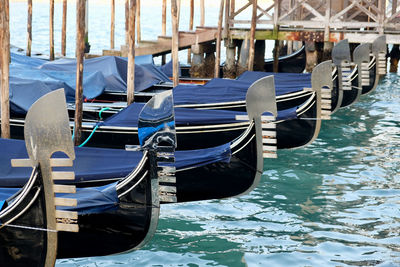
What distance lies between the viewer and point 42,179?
3834 millimetres

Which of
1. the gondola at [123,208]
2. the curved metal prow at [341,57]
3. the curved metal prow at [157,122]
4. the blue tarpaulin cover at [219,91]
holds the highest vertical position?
the curved metal prow at [341,57]

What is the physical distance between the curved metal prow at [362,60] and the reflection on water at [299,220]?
2.01 meters

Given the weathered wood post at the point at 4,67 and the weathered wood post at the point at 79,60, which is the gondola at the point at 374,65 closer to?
the weathered wood post at the point at 79,60

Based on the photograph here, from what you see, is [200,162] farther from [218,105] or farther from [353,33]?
[353,33]

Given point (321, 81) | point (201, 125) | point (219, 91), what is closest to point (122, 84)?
point (219, 91)

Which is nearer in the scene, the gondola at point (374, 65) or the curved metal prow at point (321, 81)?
the curved metal prow at point (321, 81)

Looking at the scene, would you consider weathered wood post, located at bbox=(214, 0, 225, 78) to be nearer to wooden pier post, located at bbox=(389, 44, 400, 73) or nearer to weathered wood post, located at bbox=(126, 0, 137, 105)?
weathered wood post, located at bbox=(126, 0, 137, 105)

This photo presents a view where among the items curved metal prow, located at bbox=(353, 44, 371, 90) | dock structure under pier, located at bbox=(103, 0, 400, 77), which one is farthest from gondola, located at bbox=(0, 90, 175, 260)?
dock structure under pier, located at bbox=(103, 0, 400, 77)

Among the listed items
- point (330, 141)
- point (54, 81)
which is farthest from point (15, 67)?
point (330, 141)

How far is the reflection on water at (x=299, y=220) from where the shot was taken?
16.9 ft

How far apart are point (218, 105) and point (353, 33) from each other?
167 inches

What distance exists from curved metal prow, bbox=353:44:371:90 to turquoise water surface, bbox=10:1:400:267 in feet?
5.79

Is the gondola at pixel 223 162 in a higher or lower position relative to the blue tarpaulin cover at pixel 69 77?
lower

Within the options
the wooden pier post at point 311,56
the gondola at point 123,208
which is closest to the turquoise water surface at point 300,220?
the gondola at point 123,208
